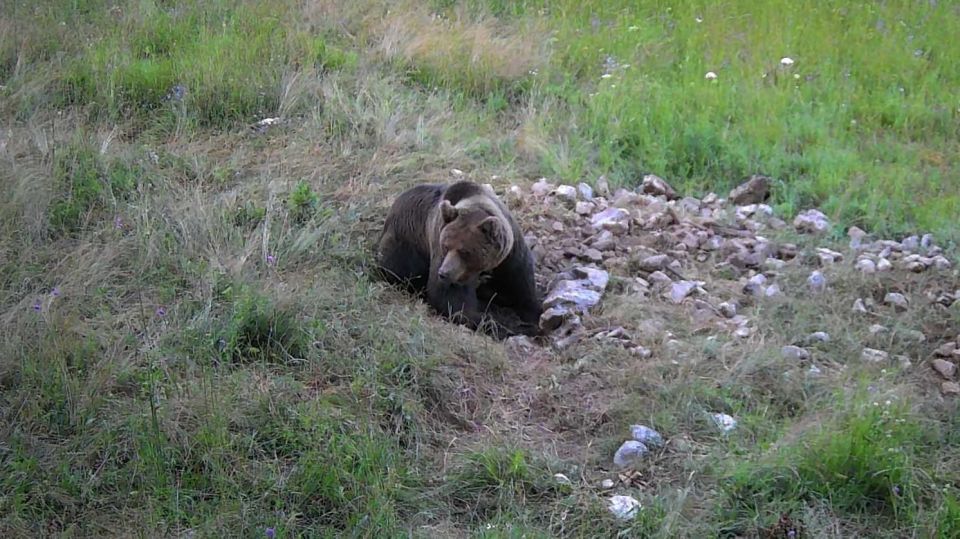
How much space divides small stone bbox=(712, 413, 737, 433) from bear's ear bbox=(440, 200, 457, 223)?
1.79m

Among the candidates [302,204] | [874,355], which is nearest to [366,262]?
[302,204]

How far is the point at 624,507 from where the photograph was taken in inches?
147

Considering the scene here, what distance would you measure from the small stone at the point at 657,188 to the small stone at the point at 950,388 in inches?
97.9

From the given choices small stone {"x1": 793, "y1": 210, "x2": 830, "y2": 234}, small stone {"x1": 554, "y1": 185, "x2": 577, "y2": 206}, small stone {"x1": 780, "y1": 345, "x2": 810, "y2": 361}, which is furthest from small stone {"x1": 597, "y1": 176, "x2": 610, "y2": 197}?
small stone {"x1": 780, "y1": 345, "x2": 810, "y2": 361}

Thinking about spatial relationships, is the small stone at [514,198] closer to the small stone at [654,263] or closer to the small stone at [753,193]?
the small stone at [654,263]

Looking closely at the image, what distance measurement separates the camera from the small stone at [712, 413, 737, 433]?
13.6 ft

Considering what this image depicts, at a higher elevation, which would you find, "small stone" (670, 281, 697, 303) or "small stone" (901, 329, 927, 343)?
"small stone" (901, 329, 927, 343)

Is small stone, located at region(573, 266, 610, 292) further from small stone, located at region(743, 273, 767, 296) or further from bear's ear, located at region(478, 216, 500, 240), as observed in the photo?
small stone, located at region(743, 273, 767, 296)

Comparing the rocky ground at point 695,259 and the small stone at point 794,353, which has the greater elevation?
the small stone at point 794,353

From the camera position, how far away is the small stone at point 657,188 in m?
6.64

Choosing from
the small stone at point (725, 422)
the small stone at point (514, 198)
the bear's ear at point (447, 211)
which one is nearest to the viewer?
the small stone at point (725, 422)

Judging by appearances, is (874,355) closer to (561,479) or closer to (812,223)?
(812,223)

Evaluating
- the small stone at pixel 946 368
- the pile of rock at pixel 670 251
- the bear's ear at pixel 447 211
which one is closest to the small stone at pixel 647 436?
the pile of rock at pixel 670 251

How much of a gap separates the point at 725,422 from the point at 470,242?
1.67 m
